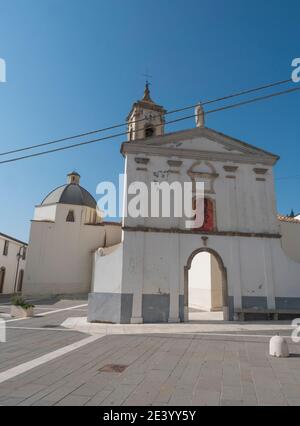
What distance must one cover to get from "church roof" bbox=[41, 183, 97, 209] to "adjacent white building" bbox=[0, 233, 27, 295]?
6.59m

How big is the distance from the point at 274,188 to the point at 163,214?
667cm

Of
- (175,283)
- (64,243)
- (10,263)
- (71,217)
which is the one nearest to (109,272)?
(175,283)

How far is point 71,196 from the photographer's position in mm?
36438

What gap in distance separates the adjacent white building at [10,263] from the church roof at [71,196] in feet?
21.6

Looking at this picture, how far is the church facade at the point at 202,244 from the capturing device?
14.0 m

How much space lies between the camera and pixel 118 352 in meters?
7.91

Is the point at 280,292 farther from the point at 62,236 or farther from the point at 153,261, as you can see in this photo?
the point at 62,236

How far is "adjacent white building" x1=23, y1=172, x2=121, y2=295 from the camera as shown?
3084cm

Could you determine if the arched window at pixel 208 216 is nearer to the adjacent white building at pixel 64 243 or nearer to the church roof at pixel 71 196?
the adjacent white building at pixel 64 243

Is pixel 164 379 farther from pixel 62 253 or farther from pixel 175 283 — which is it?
pixel 62 253

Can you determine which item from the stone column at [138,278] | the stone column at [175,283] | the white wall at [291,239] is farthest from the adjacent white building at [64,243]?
the stone column at [175,283]

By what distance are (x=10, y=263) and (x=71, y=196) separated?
1195 centimetres
